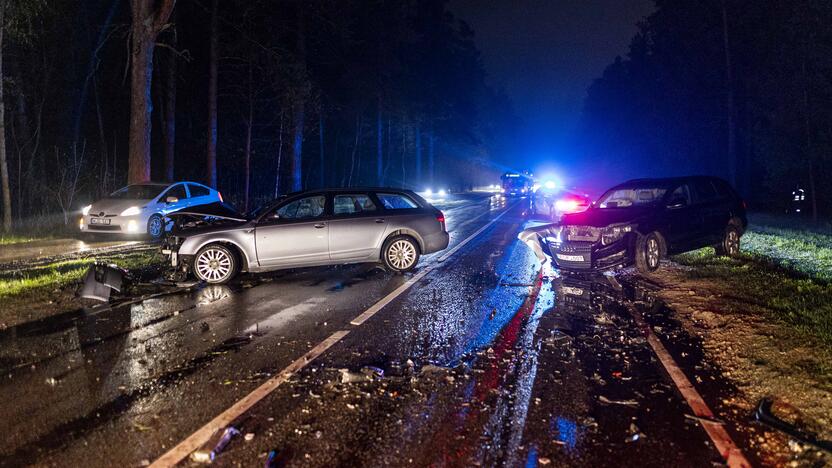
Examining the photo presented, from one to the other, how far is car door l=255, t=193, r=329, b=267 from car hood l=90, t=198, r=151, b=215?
7.99 metres

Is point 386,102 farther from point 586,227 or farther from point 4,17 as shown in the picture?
point 586,227

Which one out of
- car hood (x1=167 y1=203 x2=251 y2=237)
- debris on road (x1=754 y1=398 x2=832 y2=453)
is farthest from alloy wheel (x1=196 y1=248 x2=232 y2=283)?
debris on road (x1=754 y1=398 x2=832 y2=453)

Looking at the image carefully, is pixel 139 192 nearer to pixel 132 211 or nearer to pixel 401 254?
pixel 132 211

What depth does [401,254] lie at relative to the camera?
10.1m

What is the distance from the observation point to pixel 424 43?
5253 centimetres

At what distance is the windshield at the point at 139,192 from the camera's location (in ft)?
51.0

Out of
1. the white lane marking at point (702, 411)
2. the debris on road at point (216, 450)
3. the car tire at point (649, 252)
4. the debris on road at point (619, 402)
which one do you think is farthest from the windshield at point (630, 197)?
the debris on road at point (216, 450)

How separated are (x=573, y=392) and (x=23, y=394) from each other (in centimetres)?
463

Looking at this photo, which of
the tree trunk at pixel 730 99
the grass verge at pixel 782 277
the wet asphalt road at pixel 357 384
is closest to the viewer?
the wet asphalt road at pixel 357 384

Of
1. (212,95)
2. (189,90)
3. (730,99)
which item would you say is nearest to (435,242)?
(212,95)

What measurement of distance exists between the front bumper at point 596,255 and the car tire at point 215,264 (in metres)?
5.88

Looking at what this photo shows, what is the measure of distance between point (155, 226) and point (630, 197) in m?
13.0

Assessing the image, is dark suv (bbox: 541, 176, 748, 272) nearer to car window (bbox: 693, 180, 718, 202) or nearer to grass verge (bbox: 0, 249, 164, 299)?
car window (bbox: 693, 180, 718, 202)

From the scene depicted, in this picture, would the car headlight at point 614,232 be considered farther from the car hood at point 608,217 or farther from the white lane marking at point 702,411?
the white lane marking at point 702,411
